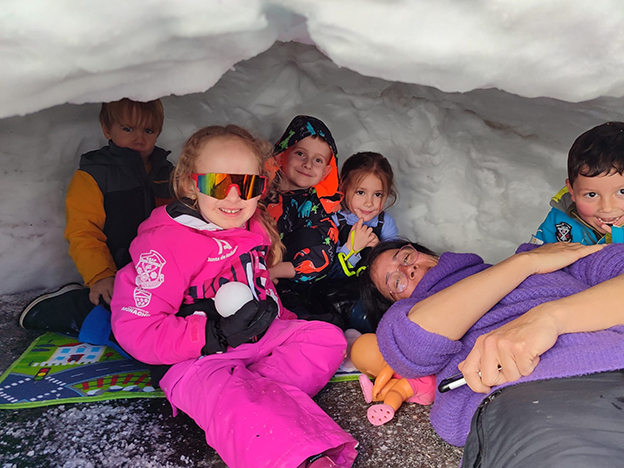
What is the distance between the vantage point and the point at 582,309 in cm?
102

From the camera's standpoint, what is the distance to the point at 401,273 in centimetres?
168

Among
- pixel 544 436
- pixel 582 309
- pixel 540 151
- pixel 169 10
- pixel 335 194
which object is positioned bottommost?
pixel 544 436

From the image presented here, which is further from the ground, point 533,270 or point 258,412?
point 533,270

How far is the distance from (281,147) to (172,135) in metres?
0.53

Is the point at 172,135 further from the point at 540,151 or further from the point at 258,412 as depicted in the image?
the point at 540,151

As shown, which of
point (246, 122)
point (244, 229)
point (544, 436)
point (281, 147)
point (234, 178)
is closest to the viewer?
point (544, 436)

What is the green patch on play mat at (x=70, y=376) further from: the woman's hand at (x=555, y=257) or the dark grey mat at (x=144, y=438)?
the woman's hand at (x=555, y=257)

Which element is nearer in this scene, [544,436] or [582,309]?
[544,436]

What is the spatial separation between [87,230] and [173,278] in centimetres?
64

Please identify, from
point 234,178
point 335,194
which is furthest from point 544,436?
point 335,194

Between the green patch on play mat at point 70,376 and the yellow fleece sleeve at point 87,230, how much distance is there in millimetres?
263

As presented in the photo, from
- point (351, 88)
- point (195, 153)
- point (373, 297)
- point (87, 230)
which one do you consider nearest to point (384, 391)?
point (373, 297)

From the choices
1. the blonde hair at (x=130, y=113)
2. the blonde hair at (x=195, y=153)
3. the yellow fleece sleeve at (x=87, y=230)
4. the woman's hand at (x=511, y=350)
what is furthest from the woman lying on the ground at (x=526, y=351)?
the blonde hair at (x=130, y=113)

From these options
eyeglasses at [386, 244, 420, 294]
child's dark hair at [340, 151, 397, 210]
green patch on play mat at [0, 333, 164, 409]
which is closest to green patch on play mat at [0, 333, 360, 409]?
green patch on play mat at [0, 333, 164, 409]
